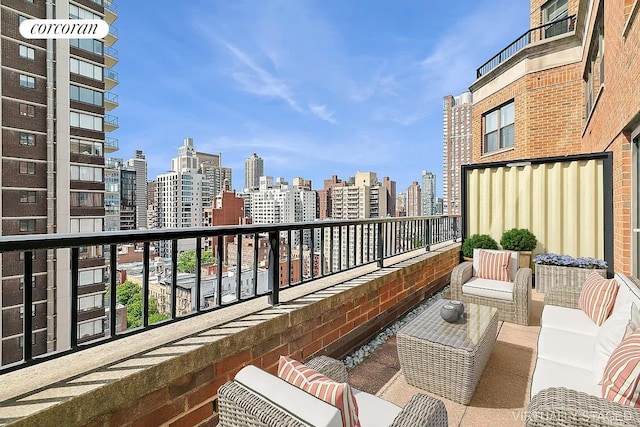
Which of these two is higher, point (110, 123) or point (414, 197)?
point (110, 123)

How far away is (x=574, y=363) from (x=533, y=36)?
10.7 metres

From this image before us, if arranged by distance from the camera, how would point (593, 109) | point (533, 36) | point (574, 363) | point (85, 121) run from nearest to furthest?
point (574, 363), point (593, 109), point (533, 36), point (85, 121)

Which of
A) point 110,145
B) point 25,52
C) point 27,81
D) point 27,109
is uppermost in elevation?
point 25,52

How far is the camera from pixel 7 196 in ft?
61.8

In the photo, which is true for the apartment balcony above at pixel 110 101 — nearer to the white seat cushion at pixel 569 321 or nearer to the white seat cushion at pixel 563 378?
the white seat cushion at pixel 569 321

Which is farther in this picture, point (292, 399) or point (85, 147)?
point (85, 147)

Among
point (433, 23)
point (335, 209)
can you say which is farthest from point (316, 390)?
point (335, 209)

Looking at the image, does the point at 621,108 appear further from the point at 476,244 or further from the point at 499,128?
the point at 499,128

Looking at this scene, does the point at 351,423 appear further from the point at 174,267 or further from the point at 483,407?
the point at 483,407

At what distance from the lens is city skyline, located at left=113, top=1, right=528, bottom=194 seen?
9453 mm

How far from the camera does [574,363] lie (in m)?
1.90

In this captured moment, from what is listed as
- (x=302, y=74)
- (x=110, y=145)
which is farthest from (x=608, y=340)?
(x=110, y=145)

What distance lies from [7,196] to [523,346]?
26932 millimetres

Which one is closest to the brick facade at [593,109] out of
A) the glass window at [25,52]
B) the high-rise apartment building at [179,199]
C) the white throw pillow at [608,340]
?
the white throw pillow at [608,340]
